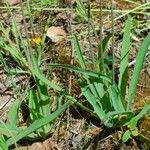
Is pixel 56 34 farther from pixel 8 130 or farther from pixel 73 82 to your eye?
pixel 8 130

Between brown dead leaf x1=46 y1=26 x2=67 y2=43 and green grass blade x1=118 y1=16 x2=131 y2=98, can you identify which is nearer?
green grass blade x1=118 y1=16 x2=131 y2=98

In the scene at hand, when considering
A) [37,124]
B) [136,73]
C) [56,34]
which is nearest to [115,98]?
[136,73]

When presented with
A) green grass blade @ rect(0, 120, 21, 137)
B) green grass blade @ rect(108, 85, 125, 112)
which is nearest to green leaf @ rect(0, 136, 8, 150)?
green grass blade @ rect(0, 120, 21, 137)

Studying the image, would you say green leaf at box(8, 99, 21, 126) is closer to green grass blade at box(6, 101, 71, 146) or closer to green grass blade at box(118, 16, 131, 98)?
green grass blade at box(6, 101, 71, 146)

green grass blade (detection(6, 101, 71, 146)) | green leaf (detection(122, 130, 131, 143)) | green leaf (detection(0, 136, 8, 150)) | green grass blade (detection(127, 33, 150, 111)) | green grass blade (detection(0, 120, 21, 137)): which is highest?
green grass blade (detection(127, 33, 150, 111))

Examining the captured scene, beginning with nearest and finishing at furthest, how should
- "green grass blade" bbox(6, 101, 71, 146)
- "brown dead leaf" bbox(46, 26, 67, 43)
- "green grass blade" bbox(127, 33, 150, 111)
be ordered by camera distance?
"green grass blade" bbox(6, 101, 71, 146), "green grass blade" bbox(127, 33, 150, 111), "brown dead leaf" bbox(46, 26, 67, 43)

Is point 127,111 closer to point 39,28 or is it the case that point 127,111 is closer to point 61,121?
point 61,121

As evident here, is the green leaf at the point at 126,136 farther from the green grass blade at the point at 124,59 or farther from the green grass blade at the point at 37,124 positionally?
the green grass blade at the point at 37,124

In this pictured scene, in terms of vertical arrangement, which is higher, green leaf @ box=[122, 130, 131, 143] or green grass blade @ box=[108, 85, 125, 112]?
green grass blade @ box=[108, 85, 125, 112]
